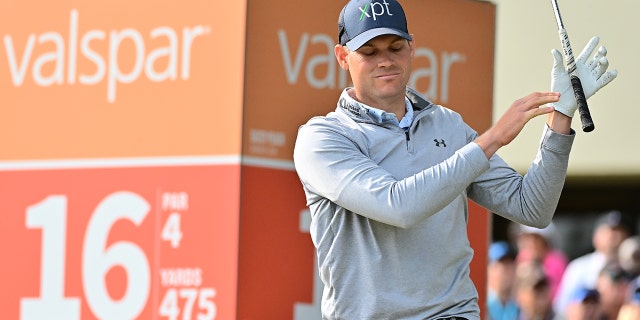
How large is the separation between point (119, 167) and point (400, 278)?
1.91 meters

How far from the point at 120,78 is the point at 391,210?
2.09 metres

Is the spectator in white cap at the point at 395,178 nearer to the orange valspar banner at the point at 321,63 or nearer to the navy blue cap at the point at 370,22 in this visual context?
the navy blue cap at the point at 370,22

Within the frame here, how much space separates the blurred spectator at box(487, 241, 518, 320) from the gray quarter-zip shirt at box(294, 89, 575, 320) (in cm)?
543

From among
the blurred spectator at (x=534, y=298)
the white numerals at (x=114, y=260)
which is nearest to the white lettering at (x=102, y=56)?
the white numerals at (x=114, y=260)

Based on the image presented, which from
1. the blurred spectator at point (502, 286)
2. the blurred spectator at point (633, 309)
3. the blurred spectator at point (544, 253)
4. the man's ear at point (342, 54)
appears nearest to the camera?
the man's ear at point (342, 54)

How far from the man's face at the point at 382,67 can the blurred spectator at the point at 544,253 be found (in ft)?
21.3

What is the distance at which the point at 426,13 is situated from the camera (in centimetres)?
595

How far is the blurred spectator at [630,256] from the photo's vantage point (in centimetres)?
976

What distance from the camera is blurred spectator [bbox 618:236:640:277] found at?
9.76 m

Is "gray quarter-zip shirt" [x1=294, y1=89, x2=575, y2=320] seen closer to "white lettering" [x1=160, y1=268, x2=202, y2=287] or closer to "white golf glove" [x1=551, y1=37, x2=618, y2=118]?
"white golf glove" [x1=551, y1=37, x2=618, y2=118]

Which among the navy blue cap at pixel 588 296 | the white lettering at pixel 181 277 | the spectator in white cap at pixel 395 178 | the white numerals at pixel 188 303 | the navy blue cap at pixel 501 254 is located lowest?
the navy blue cap at pixel 588 296

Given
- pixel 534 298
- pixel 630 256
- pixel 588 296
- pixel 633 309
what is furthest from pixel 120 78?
pixel 630 256

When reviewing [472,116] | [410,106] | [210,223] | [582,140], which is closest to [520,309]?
[582,140]

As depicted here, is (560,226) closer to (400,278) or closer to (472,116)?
(472,116)
